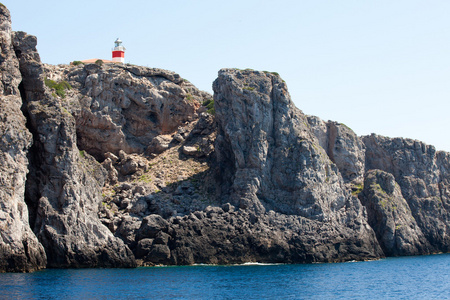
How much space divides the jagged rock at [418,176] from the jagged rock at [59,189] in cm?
4279

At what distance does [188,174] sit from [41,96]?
20146mm

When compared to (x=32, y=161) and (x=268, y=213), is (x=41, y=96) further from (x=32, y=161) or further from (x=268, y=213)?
(x=268, y=213)

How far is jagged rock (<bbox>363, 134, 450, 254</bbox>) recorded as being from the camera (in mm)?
92000

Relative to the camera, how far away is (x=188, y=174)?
7988 centimetres

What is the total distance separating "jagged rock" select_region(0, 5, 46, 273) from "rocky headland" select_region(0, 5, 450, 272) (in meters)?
0.11

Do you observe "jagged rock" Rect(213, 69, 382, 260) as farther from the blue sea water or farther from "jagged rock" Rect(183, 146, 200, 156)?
the blue sea water

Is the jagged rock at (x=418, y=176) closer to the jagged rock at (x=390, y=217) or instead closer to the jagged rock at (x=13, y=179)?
the jagged rock at (x=390, y=217)

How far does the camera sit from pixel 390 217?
3346 inches

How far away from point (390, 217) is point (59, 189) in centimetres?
4027

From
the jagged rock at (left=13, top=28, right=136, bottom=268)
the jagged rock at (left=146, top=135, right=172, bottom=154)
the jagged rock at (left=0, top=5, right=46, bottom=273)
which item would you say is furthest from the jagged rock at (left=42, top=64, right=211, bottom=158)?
the jagged rock at (left=0, top=5, right=46, bottom=273)

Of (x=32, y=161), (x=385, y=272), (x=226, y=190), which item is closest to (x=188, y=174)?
(x=226, y=190)

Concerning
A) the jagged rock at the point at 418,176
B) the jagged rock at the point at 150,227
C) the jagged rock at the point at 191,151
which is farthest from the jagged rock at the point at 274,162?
the jagged rock at the point at 418,176

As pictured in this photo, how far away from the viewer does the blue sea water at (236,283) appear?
49.7m

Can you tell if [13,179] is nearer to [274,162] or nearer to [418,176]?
[274,162]
